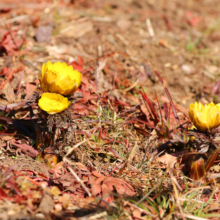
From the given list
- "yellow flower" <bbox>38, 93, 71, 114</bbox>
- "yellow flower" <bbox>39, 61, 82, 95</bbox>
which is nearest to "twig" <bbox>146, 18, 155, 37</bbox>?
"yellow flower" <bbox>39, 61, 82, 95</bbox>

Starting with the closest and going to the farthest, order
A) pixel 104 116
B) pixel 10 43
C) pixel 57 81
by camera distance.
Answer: pixel 57 81 < pixel 104 116 < pixel 10 43

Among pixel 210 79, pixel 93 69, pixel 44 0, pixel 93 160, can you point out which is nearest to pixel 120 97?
pixel 93 69

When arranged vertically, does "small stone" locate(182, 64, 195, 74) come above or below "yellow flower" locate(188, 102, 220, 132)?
below

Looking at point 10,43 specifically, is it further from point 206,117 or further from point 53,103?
point 206,117

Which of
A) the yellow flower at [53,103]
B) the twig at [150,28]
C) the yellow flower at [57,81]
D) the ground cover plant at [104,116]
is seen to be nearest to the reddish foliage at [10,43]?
the ground cover plant at [104,116]

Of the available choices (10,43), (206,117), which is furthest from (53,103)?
(10,43)

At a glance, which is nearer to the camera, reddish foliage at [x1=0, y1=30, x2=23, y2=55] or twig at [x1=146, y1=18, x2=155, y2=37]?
reddish foliage at [x1=0, y1=30, x2=23, y2=55]

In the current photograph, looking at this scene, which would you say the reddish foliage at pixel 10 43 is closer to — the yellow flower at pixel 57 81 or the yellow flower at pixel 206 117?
the yellow flower at pixel 57 81

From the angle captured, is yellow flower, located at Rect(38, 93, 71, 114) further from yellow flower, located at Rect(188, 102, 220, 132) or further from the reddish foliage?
the reddish foliage
